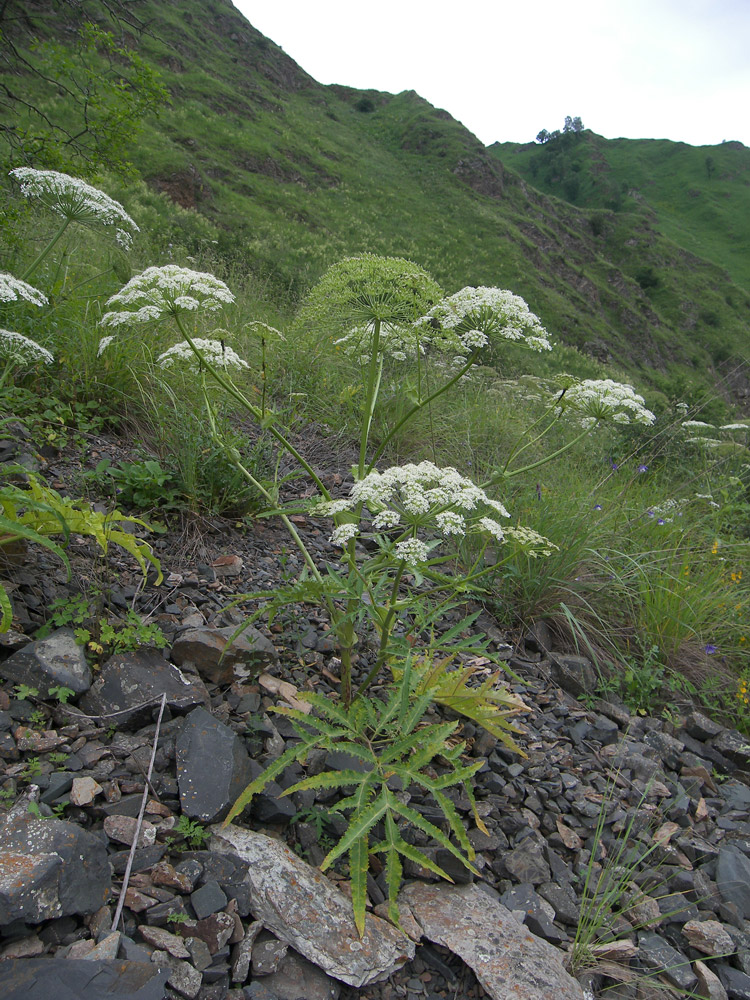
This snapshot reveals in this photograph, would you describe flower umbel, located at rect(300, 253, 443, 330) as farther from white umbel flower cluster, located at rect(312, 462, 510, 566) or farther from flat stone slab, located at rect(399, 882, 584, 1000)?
flat stone slab, located at rect(399, 882, 584, 1000)

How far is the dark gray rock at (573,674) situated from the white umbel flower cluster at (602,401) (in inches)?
59.4

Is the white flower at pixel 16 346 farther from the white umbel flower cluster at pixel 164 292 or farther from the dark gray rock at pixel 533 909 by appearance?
the dark gray rock at pixel 533 909

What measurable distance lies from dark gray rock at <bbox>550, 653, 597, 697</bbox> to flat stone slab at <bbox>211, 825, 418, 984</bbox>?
1814 millimetres

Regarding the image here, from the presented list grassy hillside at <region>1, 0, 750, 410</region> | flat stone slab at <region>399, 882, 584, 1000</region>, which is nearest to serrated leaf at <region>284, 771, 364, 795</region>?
flat stone slab at <region>399, 882, 584, 1000</region>

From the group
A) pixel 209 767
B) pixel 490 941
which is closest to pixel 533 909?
pixel 490 941

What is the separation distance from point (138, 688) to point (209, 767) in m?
0.50

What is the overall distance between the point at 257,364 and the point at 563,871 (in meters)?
4.96

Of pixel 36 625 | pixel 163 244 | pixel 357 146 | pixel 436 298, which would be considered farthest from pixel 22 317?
pixel 357 146

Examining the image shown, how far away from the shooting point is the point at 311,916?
1728 millimetres

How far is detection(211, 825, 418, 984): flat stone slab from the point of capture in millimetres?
1651

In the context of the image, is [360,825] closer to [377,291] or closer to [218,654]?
[218,654]

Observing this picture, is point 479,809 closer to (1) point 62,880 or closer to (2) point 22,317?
(1) point 62,880

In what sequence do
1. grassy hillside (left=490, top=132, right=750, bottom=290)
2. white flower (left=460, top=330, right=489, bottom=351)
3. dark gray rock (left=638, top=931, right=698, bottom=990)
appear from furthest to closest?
1. grassy hillside (left=490, top=132, right=750, bottom=290)
2. white flower (left=460, top=330, right=489, bottom=351)
3. dark gray rock (left=638, top=931, right=698, bottom=990)

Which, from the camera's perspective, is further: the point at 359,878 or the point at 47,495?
the point at 47,495
